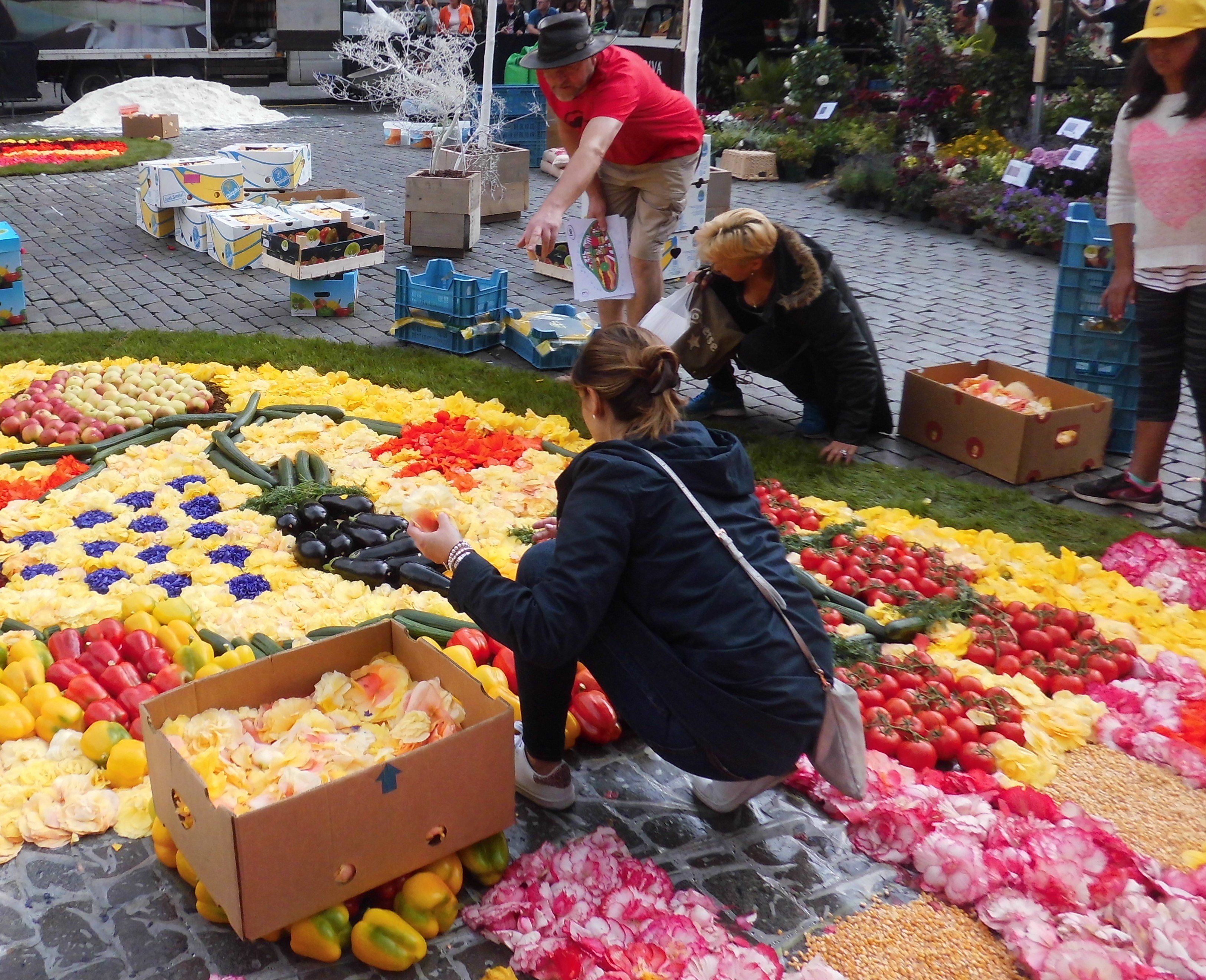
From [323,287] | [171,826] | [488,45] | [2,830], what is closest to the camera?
[171,826]

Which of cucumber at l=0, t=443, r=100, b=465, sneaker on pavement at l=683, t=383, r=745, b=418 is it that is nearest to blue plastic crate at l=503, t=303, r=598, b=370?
sneaker on pavement at l=683, t=383, r=745, b=418

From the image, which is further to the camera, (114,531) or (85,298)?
(85,298)

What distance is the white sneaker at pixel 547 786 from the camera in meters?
3.05

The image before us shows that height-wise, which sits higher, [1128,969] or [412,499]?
[412,499]

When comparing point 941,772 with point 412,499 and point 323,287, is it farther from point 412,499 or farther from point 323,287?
point 323,287

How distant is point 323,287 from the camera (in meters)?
7.52

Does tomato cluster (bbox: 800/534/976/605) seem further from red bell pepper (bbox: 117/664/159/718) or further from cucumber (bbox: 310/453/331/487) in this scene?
red bell pepper (bbox: 117/664/159/718)

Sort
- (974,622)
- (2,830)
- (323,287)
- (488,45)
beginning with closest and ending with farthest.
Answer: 1. (2,830)
2. (974,622)
3. (323,287)
4. (488,45)

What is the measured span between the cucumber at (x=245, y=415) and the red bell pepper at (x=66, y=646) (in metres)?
1.91

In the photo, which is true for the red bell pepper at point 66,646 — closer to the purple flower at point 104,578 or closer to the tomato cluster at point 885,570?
the purple flower at point 104,578

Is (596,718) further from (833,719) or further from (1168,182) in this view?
(1168,182)

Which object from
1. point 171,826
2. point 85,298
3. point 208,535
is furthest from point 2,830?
point 85,298

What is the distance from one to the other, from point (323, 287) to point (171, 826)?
211 inches

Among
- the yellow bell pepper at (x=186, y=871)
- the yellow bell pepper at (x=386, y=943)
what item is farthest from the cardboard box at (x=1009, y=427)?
the yellow bell pepper at (x=186, y=871)
